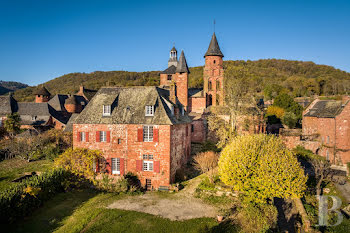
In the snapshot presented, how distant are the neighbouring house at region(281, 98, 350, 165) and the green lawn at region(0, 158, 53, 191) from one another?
3506 centimetres

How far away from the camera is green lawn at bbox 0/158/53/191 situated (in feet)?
81.9

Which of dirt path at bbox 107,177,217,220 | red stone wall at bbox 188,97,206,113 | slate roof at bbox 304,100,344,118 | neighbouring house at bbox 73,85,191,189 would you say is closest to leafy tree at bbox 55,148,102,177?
neighbouring house at bbox 73,85,191,189

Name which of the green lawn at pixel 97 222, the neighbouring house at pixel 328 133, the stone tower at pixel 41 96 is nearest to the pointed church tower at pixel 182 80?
the neighbouring house at pixel 328 133

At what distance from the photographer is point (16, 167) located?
29.1 meters

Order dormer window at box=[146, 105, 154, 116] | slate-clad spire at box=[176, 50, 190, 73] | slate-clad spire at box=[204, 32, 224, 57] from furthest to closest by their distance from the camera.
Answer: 1. slate-clad spire at box=[204, 32, 224, 57]
2. slate-clad spire at box=[176, 50, 190, 73]
3. dormer window at box=[146, 105, 154, 116]

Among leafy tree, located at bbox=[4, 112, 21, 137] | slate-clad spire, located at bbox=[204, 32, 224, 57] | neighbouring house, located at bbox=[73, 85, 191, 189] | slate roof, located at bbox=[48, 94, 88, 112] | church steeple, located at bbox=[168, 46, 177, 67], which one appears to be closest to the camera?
neighbouring house, located at bbox=[73, 85, 191, 189]

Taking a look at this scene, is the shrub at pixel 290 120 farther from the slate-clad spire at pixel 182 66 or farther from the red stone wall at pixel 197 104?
the slate-clad spire at pixel 182 66

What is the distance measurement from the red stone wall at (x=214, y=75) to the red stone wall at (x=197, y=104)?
238 centimetres

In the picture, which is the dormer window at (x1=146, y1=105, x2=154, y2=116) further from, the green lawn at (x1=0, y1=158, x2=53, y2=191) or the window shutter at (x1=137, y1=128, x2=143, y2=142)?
the green lawn at (x1=0, y1=158, x2=53, y2=191)

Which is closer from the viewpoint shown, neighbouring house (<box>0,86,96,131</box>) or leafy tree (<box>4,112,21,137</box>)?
leafy tree (<box>4,112,21,137</box>)

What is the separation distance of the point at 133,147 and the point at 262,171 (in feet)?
40.4

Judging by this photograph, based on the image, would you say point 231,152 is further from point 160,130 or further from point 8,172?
point 8,172

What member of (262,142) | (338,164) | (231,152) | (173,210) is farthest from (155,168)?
(338,164)

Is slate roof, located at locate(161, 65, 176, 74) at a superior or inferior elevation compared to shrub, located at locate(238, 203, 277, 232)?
superior
